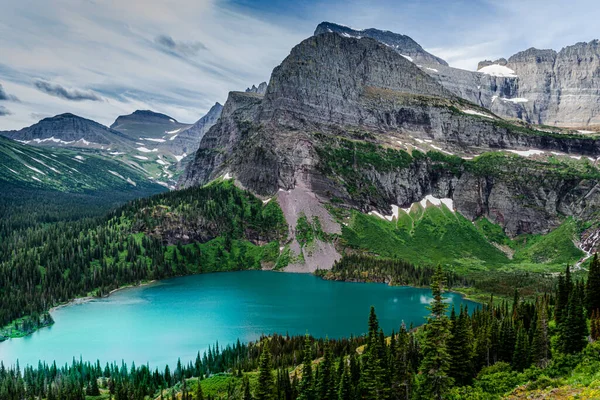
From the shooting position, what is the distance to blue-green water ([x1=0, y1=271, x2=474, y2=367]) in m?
93.8

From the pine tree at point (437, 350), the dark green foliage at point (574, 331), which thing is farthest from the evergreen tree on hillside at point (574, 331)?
the pine tree at point (437, 350)

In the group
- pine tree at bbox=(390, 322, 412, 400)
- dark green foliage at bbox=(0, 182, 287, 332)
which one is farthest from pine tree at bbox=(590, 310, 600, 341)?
dark green foliage at bbox=(0, 182, 287, 332)

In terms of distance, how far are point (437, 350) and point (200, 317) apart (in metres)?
93.1

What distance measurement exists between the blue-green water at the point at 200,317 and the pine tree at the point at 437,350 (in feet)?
205

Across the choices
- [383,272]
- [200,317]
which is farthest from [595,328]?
[383,272]

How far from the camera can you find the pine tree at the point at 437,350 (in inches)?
1352

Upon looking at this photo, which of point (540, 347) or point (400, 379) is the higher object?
point (540, 347)

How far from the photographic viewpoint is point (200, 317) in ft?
386

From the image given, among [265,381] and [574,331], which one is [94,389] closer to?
[265,381]

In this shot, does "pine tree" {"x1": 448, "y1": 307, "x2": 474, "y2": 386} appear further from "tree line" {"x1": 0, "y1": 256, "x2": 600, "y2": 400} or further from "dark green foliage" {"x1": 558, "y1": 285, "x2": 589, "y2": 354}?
"dark green foliage" {"x1": 558, "y1": 285, "x2": 589, "y2": 354}

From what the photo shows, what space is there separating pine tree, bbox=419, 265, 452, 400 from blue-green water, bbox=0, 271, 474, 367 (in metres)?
62.4

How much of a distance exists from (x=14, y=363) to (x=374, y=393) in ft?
253

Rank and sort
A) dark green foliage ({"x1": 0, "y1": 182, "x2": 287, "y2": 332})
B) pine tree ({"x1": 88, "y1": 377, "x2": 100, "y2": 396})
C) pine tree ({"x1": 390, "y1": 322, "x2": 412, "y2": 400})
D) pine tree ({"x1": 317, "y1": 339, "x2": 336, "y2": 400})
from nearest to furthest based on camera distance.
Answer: pine tree ({"x1": 390, "y1": 322, "x2": 412, "y2": 400}) < pine tree ({"x1": 317, "y1": 339, "x2": 336, "y2": 400}) < pine tree ({"x1": 88, "y1": 377, "x2": 100, "y2": 396}) < dark green foliage ({"x1": 0, "y1": 182, "x2": 287, "y2": 332})

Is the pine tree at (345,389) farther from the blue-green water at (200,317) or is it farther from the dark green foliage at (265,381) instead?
the blue-green water at (200,317)
